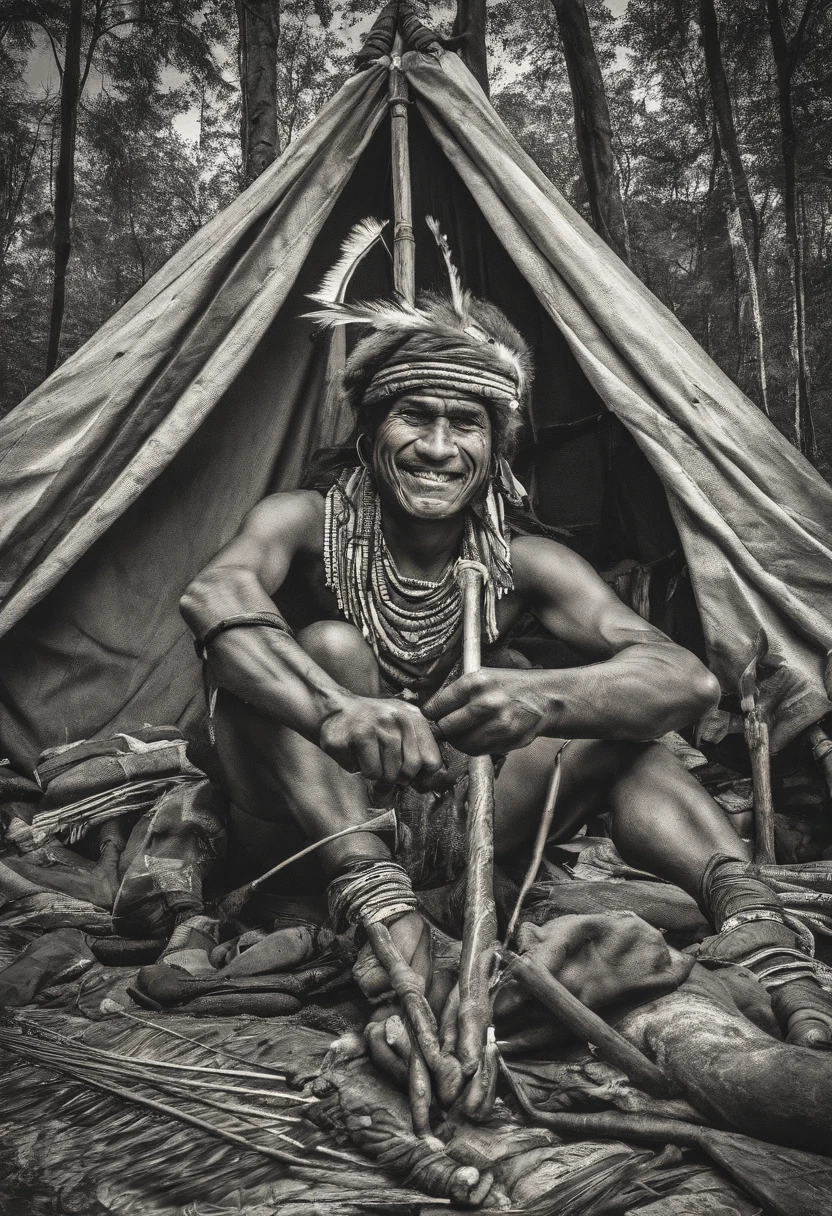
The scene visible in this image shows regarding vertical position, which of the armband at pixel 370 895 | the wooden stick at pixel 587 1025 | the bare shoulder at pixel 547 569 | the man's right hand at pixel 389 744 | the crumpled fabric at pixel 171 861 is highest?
the bare shoulder at pixel 547 569

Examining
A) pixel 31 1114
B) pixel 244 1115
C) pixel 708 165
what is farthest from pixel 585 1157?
pixel 708 165

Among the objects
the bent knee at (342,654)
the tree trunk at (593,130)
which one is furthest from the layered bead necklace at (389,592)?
the tree trunk at (593,130)

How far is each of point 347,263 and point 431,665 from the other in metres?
1.39

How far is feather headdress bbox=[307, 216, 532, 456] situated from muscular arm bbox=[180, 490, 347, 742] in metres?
0.38

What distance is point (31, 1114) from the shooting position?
1.39 meters

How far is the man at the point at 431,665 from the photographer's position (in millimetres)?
1610

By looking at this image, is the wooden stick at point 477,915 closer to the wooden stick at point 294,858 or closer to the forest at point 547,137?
the wooden stick at point 294,858

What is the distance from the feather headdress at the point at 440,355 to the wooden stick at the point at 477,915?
0.75 meters

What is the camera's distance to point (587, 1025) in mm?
1305

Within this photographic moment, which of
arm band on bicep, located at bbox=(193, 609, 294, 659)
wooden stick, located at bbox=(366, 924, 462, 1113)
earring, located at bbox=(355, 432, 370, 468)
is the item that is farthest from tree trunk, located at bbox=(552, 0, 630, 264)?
wooden stick, located at bbox=(366, 924, 462, 1113)

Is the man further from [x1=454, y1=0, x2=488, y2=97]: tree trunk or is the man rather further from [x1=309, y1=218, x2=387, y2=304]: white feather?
[x1=454, y1=0, x2=488, y2=97]: tree trunk

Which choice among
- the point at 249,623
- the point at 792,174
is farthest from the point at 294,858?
the point at 792,174

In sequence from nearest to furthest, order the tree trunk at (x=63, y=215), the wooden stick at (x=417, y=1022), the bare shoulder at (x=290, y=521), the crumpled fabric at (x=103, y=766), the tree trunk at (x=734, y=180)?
the wooden stick at (x=417, y=1022)
the bare shoulder at (x=290, y=521)
the crumpled fabric at (x=103, y=766)
the tree trunk at (x=63, y=215)
the tree trunk at (x=734, y=180)

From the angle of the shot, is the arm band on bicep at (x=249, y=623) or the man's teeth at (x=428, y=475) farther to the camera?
the man's teeth at (x=428, y=475)
